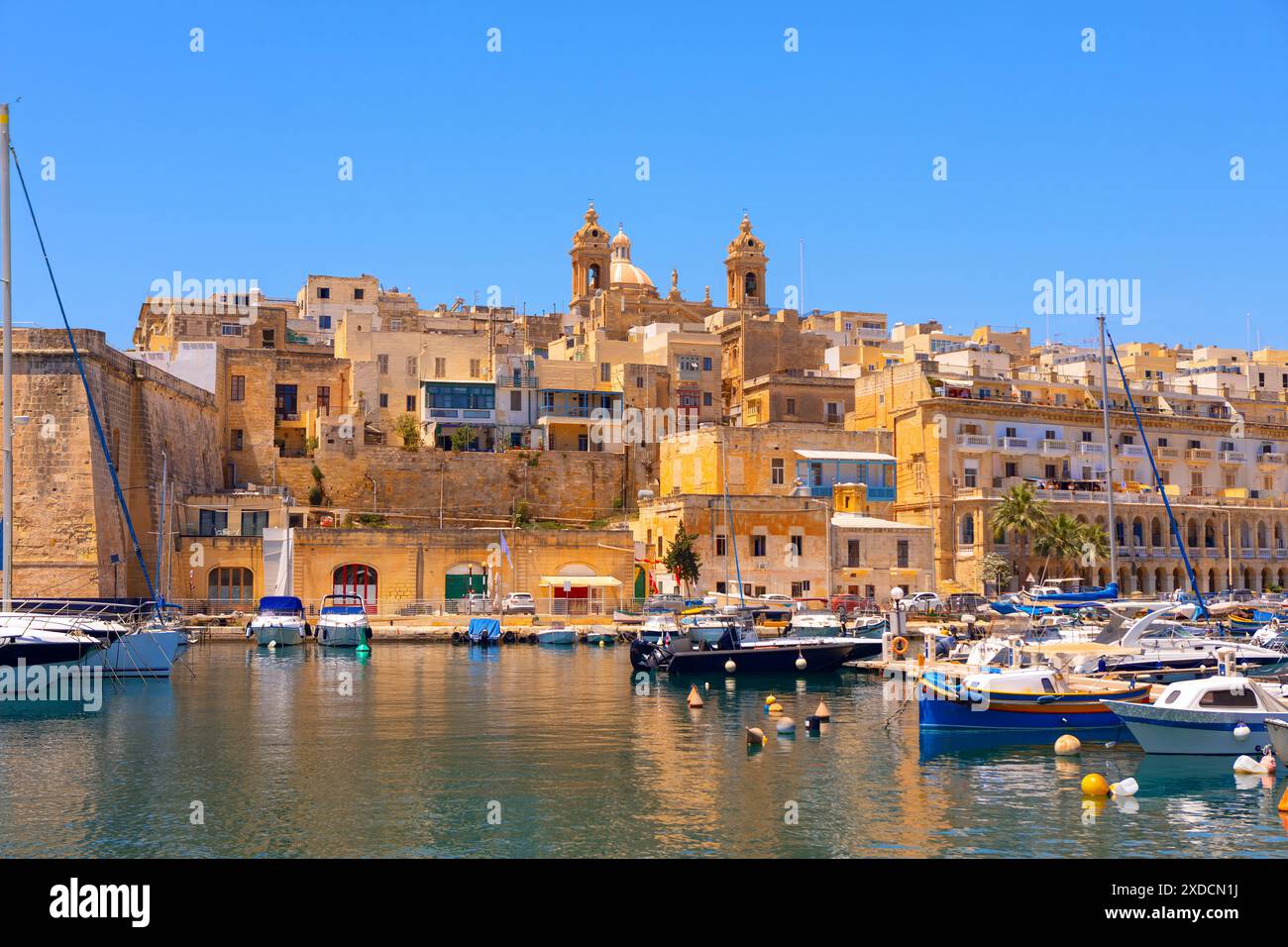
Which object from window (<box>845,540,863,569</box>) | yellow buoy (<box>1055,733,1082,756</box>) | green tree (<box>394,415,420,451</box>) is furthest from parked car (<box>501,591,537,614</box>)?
yellow buoy (<box>1055,733,1082,756</box>)

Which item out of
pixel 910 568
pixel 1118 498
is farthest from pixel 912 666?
pixel 1118 498

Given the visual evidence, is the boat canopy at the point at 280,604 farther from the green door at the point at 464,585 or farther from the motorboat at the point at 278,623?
the green door at the point at 464,585

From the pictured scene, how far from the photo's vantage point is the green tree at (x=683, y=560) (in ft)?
179

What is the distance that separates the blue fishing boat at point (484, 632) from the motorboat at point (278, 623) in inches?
230

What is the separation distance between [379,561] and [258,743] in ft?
93.5

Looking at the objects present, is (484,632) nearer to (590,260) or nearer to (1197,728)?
(1197,728)

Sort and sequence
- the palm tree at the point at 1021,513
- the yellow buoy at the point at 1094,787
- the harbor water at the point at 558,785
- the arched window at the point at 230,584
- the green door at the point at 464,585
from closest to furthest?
1. the harbor water at the point at 558,785
2. the yellow buoy at the point at 1094,787
3. the arched window at the point at 230,584
4. the green door at the point at 464,585
5. the palm tree at the point at 1021,513

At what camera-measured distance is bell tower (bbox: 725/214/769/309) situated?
91062 millimetres

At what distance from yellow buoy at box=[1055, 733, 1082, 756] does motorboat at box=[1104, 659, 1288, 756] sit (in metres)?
1.34

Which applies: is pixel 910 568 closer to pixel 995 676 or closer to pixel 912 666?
pixel 912 666

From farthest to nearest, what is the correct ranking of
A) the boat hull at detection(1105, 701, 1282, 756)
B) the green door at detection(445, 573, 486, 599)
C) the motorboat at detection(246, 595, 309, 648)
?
1. the green door at detection(445, 573, 486, 599)
2. the motorboat at detection(246, 595, 309, 648)
3. the boat hull at detection(1105, 701, 1282, 756)

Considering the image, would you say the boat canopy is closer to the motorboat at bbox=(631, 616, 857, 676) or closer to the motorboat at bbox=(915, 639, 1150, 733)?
the motorboat at bbox=(631, 616, 857, 676)

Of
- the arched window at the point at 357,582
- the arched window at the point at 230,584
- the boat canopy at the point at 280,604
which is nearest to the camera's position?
the boat canopy at the point at 280,604

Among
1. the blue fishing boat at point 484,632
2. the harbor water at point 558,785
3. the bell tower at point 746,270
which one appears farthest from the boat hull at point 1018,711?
the bell tower at point 746,270
